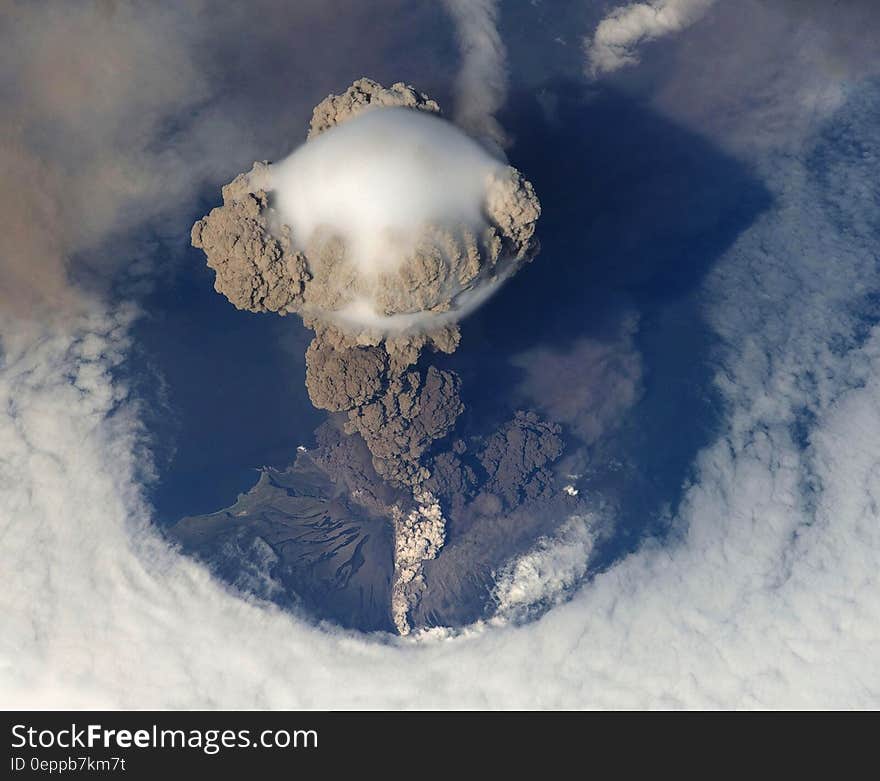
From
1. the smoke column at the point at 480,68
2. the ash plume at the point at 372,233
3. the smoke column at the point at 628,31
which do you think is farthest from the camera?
the smoke column at the point at 628,31

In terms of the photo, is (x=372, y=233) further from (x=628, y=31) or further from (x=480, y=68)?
(x=628, y=31)

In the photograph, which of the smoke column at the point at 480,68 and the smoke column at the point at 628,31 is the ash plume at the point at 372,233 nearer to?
the smoke column at the point at 480,68

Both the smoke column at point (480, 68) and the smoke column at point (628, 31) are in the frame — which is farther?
the smoke column at point (628, 31)

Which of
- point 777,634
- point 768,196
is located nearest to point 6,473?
point 777,634

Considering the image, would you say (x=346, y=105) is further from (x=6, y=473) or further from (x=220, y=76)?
(x=6, y=473)

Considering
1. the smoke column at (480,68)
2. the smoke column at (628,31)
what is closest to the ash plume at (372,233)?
the smoke column at (480,68)

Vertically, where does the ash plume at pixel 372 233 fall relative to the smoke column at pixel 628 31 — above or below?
below

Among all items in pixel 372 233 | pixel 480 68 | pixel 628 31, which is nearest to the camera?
pixel 372 233

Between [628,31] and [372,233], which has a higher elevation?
[628,31]

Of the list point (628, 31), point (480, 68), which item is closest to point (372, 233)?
point (480, 68)
